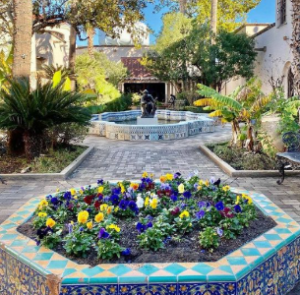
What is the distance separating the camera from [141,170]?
381 inches

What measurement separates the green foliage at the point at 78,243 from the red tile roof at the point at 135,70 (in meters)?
33.4

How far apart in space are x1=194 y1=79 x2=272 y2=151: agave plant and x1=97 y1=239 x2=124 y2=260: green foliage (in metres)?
7.57

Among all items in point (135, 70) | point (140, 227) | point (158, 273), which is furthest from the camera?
point (135, 70)

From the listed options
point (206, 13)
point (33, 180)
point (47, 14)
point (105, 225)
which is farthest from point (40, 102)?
point (206, 13)

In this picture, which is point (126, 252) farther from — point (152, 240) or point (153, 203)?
point (153, 203)

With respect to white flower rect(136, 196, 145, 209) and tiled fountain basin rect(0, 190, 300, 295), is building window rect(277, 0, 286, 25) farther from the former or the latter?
tiled fountain basin rect(0, 190, 300, 295)

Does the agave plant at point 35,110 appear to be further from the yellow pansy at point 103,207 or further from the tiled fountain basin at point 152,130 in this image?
the yellow pansy at point 103,207

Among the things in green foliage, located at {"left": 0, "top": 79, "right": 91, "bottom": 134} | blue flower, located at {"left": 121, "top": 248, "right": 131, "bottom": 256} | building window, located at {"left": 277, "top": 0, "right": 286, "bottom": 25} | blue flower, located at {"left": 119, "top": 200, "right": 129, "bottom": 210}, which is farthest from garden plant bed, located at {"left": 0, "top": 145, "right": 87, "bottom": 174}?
building window, located at {"left": 277, "top": 0, "right": 286, "bottom": 25}

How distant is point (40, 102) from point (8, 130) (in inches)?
50.8

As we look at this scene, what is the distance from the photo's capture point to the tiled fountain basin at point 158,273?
9.73 ft

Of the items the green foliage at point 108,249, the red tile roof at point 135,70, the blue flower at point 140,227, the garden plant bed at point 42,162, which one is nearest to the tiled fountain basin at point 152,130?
the garden plant bed at point 42,162

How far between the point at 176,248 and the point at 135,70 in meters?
35.9

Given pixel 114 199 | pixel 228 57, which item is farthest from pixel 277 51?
pixel 114 199

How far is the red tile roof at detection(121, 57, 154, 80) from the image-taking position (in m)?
37.3
